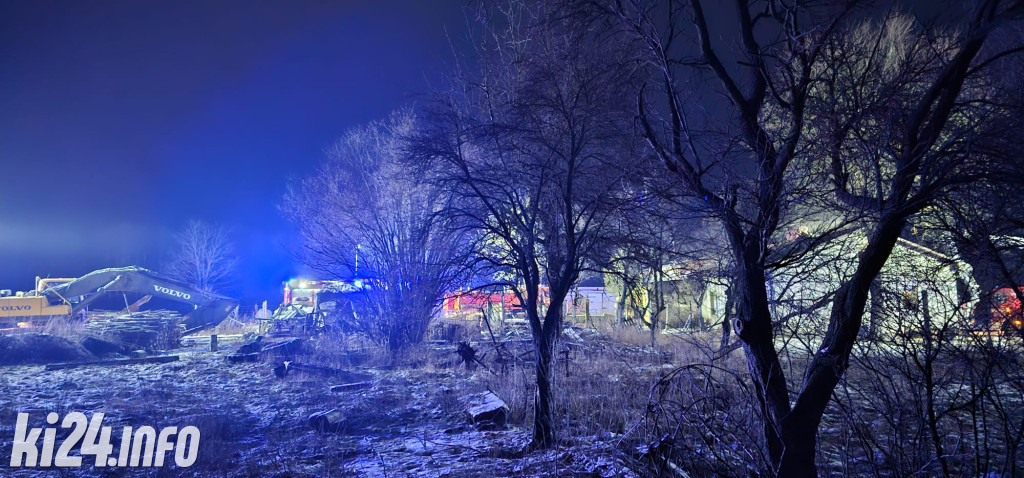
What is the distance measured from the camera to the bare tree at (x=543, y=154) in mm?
7621

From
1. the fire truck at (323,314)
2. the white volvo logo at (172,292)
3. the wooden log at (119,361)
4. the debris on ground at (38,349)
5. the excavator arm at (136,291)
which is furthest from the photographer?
the white volvo logo at (172,292)

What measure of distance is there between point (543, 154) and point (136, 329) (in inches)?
714

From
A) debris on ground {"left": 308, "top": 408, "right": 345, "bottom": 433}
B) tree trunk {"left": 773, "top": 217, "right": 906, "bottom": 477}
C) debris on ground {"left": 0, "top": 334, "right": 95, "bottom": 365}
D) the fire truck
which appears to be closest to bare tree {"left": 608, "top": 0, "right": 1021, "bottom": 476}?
tree trunk {"left": 773, "top": 217, "right": 906, "bottom": 477}

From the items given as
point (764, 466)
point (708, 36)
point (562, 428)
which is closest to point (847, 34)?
point (708, 36)

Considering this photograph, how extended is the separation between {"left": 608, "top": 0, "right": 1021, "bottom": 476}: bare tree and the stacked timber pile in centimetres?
2040

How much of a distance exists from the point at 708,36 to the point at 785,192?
1.45m

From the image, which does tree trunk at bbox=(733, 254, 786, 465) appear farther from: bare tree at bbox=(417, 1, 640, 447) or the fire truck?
the fire truck

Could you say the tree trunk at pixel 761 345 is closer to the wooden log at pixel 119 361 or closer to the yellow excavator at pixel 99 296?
the wooden log at pixel 119 361

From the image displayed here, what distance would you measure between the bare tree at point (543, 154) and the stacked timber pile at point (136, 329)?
52.8 ft

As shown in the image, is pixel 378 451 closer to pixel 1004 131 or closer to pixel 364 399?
pixel 364 399

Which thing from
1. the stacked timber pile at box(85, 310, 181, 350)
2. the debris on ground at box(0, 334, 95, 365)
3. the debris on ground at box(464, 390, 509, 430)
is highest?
the stacked timber pile at box(85, 310, 181, 350)

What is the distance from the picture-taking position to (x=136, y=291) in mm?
24281

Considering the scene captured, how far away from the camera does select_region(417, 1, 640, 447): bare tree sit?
762 centimetres

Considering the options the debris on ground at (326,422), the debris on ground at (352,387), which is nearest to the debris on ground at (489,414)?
the debris on ground at (326,422)
